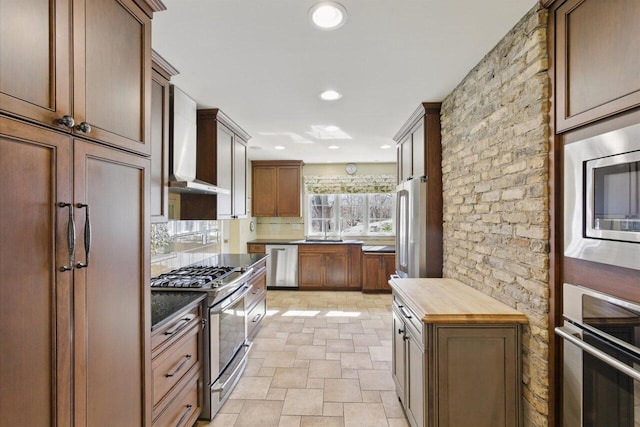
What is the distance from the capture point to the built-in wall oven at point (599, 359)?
1057 millimetres

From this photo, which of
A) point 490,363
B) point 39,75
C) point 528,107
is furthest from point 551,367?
point 39,75

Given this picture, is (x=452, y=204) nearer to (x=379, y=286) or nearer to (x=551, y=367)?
(x=551, y=367)

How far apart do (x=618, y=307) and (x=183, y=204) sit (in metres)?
3.16

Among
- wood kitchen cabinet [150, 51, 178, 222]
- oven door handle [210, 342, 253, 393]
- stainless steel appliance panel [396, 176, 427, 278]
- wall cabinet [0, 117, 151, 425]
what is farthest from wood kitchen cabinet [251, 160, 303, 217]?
wall cabinet [0, 117, 151, 425]

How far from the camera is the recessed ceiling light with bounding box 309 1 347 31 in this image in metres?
1.51

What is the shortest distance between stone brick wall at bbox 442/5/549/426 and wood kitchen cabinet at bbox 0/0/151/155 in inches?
73.9

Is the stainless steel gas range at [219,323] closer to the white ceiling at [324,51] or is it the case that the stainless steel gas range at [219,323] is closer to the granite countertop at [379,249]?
the white ceiling at [324,51]

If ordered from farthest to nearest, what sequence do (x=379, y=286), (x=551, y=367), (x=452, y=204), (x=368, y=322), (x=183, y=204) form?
(x=379, y=286)
(x=368, y=322)
(x=183, y=204)
(x=452, y=204)
(x=551, y=367)

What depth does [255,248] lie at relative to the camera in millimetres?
5660

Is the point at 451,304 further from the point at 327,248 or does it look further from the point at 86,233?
the point at 327,248

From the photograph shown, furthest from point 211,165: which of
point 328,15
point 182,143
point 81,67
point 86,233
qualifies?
point 86,233

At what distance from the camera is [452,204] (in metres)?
2.64

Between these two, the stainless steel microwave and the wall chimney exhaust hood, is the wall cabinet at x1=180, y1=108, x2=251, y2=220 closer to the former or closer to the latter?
the wall chimney exhaust hood

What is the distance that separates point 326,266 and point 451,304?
12.7ft
